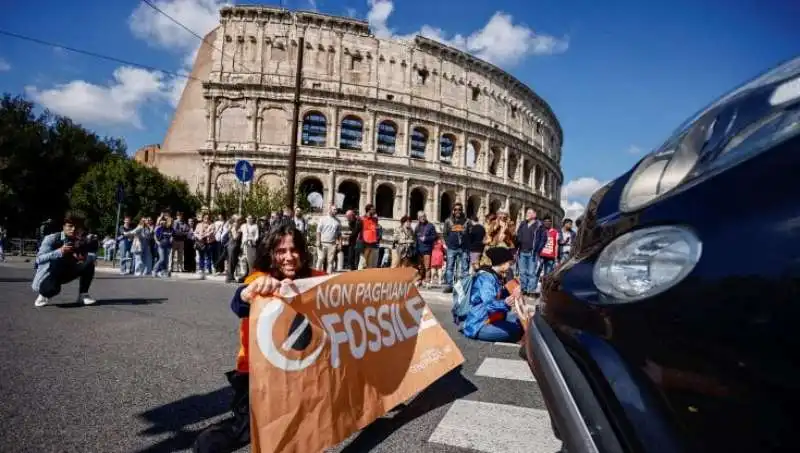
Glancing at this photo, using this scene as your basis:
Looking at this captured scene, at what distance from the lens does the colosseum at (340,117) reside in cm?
3472

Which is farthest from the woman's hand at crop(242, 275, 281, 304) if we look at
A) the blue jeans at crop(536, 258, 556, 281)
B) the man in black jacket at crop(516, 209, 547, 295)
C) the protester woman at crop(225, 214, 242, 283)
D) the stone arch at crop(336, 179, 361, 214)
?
the stone arch at crop(336, 179, 361, 214)

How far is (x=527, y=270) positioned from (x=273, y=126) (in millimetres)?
30247

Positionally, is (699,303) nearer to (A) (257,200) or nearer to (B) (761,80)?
(B) (761,80)

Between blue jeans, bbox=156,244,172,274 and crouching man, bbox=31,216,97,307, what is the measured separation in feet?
19.2

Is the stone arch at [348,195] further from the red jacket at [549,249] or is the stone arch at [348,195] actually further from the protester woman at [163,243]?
the red jacket at [549,249]

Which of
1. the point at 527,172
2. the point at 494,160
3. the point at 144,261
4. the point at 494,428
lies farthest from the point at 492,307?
the point at 527,172

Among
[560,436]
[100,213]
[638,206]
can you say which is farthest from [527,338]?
[100,213]

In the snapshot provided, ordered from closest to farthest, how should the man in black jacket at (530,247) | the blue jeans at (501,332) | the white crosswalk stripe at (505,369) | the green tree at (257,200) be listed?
the white crosswalk stripe at (505,369), the blue jeans at (501,332), the man in black jacket at (530,247), the green tree at (257,200)

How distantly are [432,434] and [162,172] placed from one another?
43160 millimetres

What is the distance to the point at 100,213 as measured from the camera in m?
35.7

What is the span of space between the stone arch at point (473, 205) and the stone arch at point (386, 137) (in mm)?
8795

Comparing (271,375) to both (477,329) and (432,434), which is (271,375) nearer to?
(432,434)

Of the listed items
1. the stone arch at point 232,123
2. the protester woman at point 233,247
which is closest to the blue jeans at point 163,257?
the protester woman at point 233,247

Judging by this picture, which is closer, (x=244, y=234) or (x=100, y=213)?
(x=244, y=234)
